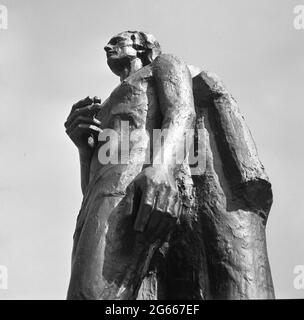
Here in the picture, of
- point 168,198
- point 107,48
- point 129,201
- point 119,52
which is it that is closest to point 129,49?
point 119,52

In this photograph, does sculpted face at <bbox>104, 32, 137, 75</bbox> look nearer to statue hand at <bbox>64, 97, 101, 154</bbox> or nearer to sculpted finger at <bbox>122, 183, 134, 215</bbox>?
statue hand at <bbox>64, 97, 101, 154</bbox>

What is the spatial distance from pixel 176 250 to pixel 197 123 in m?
1.14

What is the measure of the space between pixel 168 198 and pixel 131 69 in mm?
2059

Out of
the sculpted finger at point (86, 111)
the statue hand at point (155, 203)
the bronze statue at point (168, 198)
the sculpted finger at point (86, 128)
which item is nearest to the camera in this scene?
the statue hand at point (155, 203)

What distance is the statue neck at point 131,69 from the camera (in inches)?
328

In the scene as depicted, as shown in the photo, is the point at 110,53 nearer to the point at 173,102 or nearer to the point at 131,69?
the point at 131,69

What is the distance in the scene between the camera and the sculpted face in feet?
27.4

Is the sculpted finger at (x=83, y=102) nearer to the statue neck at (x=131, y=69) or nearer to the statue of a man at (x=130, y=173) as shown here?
the statue of a man at (x=130, y=173)

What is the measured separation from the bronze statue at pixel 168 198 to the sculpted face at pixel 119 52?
417mm

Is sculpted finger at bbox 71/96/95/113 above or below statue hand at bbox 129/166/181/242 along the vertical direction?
above

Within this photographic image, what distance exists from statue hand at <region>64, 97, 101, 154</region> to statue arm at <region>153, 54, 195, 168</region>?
597 mm

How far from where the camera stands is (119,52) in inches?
329

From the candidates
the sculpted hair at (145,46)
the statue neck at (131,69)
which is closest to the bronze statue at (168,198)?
the statue neck at (131,69)

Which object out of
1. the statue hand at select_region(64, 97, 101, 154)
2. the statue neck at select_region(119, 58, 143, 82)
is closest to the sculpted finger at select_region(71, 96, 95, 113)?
the statue hand at select_region(64, 97, 101, 154)
